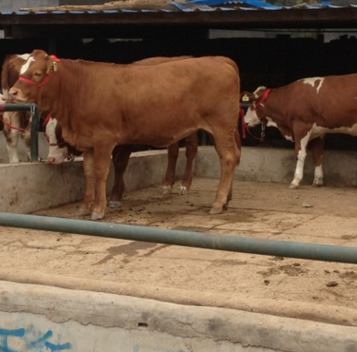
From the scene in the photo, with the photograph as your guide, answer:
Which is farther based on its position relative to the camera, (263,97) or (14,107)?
(263,97)

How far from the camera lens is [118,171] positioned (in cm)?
924

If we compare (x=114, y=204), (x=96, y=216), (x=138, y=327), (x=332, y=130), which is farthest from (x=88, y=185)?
(x=138, y=327)

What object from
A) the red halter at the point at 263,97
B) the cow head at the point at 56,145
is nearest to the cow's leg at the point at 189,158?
the cow head at the point at 56,145

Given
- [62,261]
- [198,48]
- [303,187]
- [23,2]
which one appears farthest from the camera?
[23,2]

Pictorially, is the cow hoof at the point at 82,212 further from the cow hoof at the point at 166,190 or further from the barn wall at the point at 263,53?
the barn wall at the point at 263,53

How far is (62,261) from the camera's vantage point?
6.39 m

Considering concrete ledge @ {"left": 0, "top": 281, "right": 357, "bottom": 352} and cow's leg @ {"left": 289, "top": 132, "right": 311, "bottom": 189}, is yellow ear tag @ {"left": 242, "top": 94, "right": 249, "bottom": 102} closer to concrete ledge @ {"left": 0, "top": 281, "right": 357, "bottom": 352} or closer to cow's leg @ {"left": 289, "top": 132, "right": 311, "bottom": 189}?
cow's leg @ {"left": 289, "top": 132, "right": 311, "bottom": 189}

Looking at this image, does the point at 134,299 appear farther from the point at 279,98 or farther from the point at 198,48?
the point at 198,48

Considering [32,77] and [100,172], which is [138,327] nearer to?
[100,172]

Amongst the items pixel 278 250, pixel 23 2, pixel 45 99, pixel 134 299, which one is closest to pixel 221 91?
pixel 45 99

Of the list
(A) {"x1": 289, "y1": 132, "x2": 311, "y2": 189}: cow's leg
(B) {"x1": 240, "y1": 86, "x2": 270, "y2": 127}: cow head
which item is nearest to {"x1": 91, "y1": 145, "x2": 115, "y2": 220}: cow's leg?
(A) {"x1": 289, "y1": 132, "x2": 311, "y2": 189}: cow's leg

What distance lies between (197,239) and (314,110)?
7.84 meters

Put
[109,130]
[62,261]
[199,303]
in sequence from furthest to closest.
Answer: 1. [109,130]
2. [62,261]
3. [199,303]

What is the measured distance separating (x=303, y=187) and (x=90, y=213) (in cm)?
358
